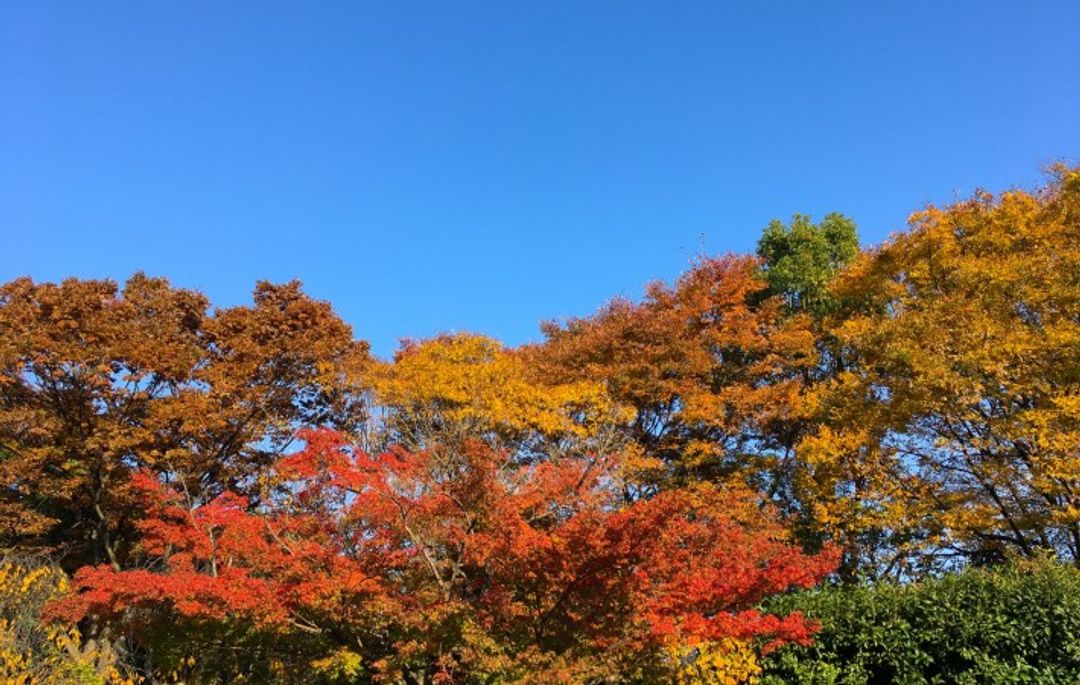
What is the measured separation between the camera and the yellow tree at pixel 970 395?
441 inches

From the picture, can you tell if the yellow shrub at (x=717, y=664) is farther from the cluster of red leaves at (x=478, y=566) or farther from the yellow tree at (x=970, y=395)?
the yellow tree at (x=970, y=395)

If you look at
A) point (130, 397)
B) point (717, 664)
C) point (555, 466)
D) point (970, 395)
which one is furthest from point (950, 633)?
point (130, 397)

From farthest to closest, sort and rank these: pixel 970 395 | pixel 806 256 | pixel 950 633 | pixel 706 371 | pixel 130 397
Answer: pixel 806 256, pixel 706 371, pixel 130 397, pixel 970 395, pixel 950 633

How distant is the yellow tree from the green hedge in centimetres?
332

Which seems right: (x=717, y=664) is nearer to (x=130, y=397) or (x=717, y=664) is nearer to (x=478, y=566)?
(x=478, y=566)

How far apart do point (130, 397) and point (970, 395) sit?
641 inches

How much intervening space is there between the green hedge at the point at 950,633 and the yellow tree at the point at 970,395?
10.9 feet

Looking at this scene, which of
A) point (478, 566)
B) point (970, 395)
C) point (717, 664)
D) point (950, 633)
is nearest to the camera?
point (950, 633)

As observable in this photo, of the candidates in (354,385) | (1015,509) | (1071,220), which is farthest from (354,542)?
(1071,220)

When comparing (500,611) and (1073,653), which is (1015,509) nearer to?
(1073,653)

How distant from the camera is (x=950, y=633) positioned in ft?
26.8

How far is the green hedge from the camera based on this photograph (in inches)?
296

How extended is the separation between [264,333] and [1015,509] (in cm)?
1583

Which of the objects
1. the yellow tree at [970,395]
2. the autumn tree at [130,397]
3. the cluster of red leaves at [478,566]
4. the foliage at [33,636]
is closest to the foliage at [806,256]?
the yellow tree at [970,395]
